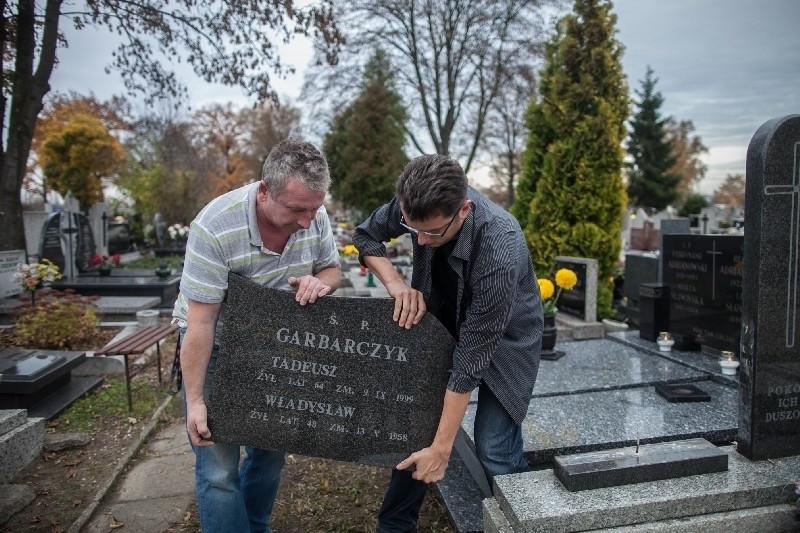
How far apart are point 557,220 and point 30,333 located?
260 inches

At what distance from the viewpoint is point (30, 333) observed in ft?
18.8

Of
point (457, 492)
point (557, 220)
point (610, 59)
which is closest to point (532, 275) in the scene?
point (457, 492)

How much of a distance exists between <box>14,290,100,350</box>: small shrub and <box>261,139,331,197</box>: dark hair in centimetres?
514

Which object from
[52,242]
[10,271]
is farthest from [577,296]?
[52,242]

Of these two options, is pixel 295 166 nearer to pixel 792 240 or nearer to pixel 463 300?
pixel 463 300


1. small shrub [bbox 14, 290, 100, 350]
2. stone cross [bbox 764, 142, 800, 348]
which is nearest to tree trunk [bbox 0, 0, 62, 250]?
small shrub [bbox 14, 290, 100, 350]

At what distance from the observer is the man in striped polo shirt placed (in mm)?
2021

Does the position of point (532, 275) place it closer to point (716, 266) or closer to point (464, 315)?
point (464, 315)

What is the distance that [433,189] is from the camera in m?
1.82

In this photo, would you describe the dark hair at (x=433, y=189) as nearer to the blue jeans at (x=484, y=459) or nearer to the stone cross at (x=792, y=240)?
the blue jeans at (x=484, y=459)

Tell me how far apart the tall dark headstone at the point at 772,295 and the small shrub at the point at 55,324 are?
6.33m

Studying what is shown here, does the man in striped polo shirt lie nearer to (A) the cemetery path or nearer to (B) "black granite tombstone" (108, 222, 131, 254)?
(A) the cemetery path

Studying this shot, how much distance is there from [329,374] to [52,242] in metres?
9.57

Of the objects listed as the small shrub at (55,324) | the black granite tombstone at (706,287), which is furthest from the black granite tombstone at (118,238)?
the black granite tombstone at (706,287)
